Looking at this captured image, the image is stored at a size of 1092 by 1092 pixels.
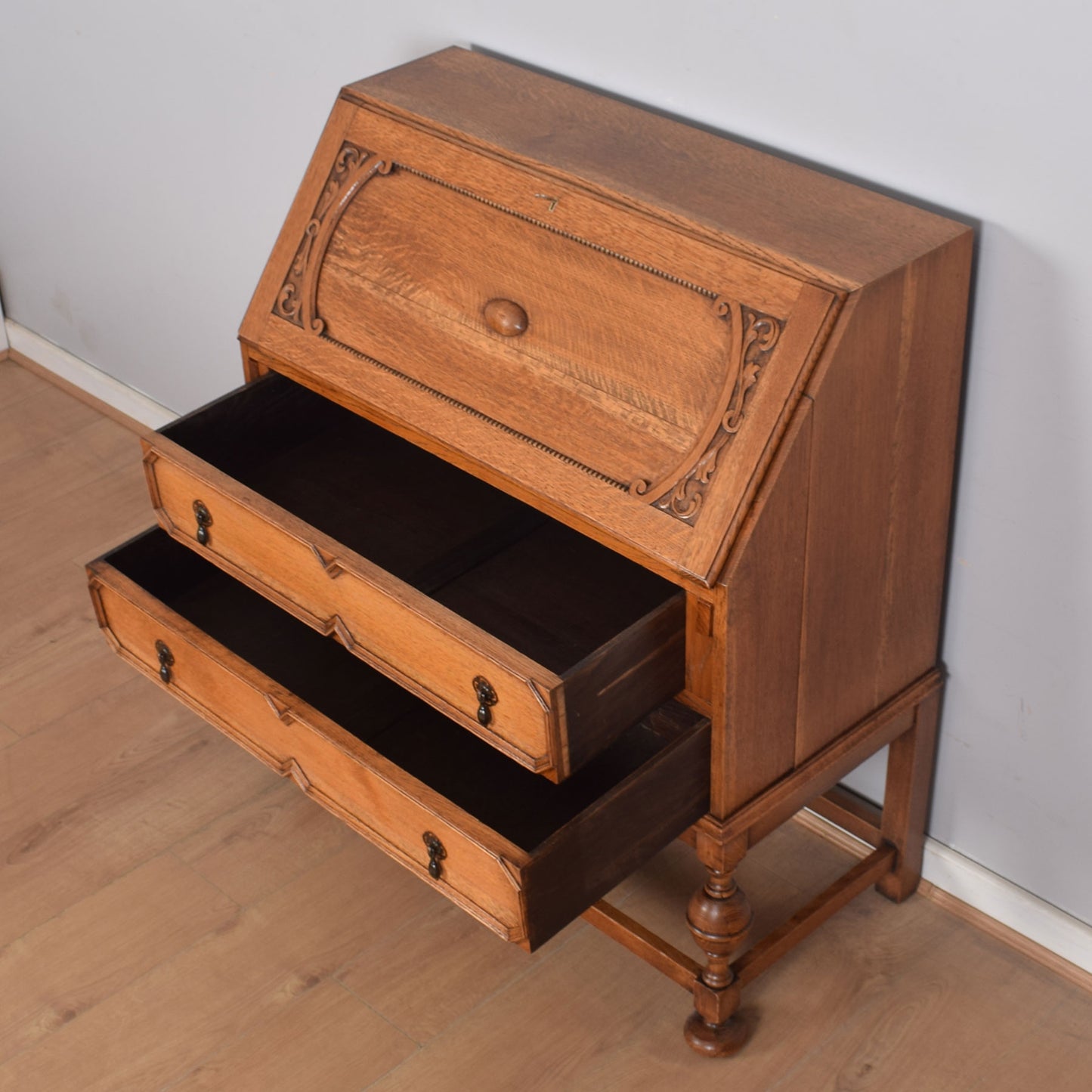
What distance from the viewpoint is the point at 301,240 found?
179cm

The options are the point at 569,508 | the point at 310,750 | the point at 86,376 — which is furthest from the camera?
the point at 86,376

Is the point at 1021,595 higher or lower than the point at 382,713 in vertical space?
higher

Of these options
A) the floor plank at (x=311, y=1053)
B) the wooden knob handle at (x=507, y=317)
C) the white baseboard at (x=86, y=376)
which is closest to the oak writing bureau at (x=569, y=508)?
the wooden knob handle at (x=507, y=317)

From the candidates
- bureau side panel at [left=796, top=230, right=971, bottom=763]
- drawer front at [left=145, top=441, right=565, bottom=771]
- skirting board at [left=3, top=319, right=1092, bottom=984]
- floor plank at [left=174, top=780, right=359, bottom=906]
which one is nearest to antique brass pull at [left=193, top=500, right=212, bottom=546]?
drawer front at [left=145, top=441, right=565, bottom=771]

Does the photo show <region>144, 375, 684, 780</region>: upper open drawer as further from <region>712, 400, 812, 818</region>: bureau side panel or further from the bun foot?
the bun foot

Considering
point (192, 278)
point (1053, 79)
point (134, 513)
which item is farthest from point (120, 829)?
point (1053, 79)

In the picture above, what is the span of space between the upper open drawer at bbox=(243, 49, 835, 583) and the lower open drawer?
0.89 ft

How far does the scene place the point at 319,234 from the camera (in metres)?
1.78

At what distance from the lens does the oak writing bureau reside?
4.75 ft

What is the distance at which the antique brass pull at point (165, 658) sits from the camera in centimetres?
180

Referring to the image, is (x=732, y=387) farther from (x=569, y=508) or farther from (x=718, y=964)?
(x=718, y=964)

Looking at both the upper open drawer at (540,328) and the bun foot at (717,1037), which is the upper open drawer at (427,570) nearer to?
the upper open drawer at (540,328)

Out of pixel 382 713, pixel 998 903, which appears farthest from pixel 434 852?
pixel 998 903

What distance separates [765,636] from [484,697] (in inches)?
11.5
